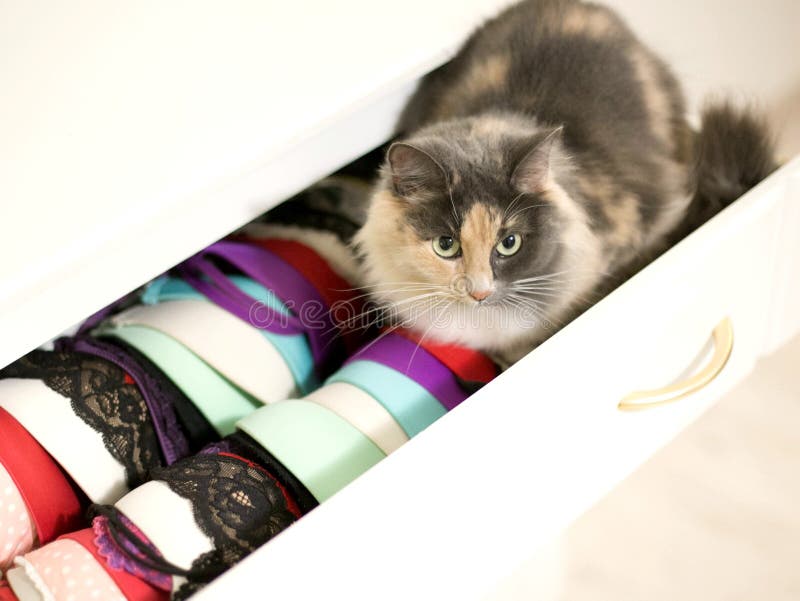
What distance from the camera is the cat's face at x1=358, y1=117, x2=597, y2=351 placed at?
0.80 metres

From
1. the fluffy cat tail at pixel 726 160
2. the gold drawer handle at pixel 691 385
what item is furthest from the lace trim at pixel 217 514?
the fluffy cat tail at pixel 726 160

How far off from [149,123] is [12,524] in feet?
1.17

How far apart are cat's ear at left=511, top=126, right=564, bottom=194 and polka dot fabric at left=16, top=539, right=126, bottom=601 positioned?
0.48 meters

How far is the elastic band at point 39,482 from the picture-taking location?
2.47 feet

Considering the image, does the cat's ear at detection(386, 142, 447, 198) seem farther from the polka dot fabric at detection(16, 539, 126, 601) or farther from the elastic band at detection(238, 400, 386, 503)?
the polka dot fabric at detection(16, 539, 126, 601)

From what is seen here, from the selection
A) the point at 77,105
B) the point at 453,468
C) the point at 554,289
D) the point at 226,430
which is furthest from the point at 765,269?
the point at 77,105

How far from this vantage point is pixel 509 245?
0.83 meters

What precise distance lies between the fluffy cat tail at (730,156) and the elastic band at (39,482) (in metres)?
0.73

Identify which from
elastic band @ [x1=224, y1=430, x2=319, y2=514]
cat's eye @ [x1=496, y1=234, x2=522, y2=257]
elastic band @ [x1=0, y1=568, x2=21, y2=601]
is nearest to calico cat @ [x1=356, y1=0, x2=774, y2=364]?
cat's eye @ [x1=496, y1=234, x2=522, y2=257]

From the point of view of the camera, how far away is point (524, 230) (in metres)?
0.82

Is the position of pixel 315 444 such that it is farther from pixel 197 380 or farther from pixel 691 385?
pixel 691 385

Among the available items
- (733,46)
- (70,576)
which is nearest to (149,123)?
(70,576)

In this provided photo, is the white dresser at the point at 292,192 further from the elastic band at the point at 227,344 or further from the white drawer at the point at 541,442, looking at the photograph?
the elastic band at the point at 227,344

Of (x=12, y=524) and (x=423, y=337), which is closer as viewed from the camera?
(x=12, y=524)
